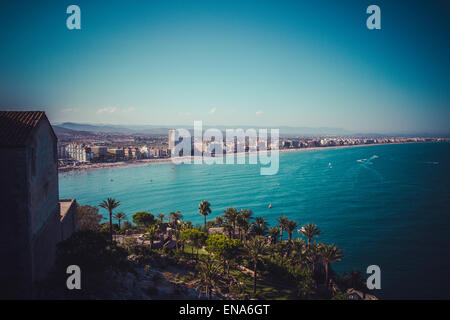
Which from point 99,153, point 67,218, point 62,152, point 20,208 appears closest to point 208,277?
point 20,208

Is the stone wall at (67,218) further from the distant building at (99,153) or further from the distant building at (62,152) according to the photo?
the distant building at (62,152)

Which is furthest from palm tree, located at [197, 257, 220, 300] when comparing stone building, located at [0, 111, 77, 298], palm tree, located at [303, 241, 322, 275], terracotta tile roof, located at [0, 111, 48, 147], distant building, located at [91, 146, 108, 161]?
distant building, located at [91, 146, 108, 161]

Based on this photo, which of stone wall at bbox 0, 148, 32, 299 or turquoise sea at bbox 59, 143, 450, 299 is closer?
stone wall at bbox 0, 148, 32, 299

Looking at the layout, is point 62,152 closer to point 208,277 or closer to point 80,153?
point 80,153

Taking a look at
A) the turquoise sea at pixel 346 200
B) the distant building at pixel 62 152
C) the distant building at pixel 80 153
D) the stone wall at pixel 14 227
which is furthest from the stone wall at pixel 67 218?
the distant building at pixel 62 152

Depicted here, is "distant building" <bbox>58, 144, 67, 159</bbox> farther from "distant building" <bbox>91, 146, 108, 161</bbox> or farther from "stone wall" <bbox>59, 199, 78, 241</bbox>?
"stone wall" <bbox>59, 199, 78, 241</bbox>

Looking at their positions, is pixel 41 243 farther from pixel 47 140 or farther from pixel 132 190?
pixel 132 190
